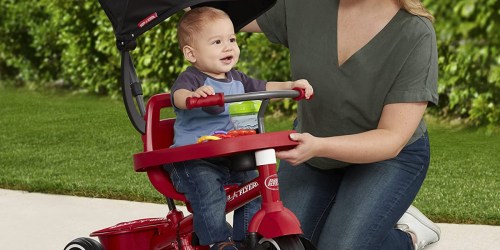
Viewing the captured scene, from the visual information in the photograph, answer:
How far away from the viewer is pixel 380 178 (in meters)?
4.14

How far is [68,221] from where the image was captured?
5680mm

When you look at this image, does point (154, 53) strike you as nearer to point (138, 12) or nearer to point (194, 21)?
point (138, 12)

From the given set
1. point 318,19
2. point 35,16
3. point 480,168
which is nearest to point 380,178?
point 318,19

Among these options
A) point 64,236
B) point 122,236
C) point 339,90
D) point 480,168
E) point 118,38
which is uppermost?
point 118,38

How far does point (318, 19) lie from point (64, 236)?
189 cm

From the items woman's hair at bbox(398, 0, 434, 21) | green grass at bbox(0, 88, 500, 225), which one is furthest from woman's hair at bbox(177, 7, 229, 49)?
green grass at bbox(0, 88, 500, 225)

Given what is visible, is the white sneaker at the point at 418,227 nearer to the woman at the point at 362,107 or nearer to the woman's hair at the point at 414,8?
the woman at the point at 362,107

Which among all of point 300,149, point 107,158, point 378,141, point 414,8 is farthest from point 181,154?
point 107,158

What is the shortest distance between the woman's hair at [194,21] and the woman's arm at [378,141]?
54 cm

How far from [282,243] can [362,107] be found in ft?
2.60

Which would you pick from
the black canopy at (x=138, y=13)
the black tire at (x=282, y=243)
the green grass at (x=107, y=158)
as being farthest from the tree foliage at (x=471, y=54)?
the black tire at (x=282, y=243)

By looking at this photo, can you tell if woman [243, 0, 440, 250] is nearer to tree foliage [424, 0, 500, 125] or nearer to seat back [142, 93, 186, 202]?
seat back [142, 93, 186, 202]

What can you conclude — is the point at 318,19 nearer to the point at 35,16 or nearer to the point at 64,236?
the point at 64,236

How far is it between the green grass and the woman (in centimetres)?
150
